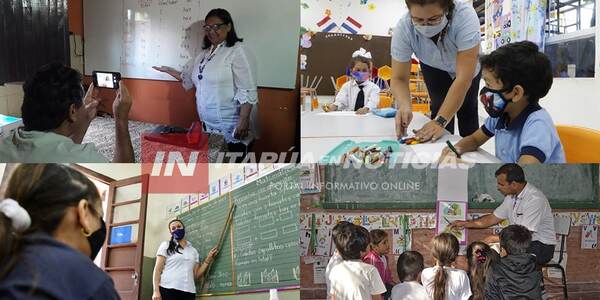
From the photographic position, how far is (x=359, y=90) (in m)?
2.00

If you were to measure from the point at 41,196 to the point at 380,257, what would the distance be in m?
1.18

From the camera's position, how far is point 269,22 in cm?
190

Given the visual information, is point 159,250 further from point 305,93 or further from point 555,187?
point 555,187

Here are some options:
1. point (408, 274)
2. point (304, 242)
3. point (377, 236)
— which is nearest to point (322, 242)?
point (304, 242)

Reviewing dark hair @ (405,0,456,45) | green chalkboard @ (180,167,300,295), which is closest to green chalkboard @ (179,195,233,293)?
green chalkboard @ (180,167,300,295)

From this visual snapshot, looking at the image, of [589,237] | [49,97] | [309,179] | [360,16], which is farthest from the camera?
[589,237]

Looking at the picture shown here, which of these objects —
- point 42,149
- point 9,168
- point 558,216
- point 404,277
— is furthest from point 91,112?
point 558,216

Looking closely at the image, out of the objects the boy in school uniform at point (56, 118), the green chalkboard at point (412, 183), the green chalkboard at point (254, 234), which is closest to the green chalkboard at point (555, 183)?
the green chalkboard at point (412, 183)

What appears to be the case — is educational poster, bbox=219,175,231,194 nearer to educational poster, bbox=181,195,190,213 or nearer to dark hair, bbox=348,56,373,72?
educational poster, bbox=181,195,190,213

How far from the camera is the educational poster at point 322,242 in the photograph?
83.2 inches

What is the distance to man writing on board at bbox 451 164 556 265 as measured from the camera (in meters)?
2.15

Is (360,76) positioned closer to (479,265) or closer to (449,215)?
(449,215)

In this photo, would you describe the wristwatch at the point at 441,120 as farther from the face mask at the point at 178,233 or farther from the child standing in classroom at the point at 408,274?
the face mask at the point at 178,233

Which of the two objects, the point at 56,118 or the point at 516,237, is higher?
the point at 56,118
